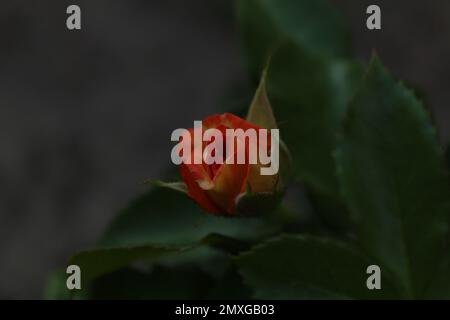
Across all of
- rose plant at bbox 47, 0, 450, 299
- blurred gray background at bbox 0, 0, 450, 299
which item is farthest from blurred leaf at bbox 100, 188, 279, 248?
blurred gray background at bbox 0, 0, 450, 299

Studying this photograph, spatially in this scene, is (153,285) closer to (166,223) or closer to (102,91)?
(166,223)

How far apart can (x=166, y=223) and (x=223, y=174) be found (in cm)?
15

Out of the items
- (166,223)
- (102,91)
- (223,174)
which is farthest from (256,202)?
(102,91)

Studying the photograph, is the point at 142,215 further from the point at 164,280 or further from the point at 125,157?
the point at 125,157

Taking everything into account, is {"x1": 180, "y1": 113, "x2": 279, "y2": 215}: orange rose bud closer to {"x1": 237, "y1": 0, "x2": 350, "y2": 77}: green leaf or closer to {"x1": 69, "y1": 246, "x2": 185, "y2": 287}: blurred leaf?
{"x1": 69, "y1": 246, "x2": 185, "y2": 287}: blurred leaf

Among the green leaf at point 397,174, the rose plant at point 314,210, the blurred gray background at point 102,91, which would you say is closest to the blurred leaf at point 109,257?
the rose plant at point 314,210

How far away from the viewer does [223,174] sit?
43 centimetres

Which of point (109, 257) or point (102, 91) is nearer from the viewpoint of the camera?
point (109, 257)

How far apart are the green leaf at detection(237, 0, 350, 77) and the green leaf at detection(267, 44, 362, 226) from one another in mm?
16

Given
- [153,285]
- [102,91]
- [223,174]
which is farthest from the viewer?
[102,91]

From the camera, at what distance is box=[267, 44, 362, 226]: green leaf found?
0.56 m

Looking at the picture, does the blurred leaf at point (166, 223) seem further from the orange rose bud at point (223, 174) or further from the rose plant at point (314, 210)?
the orange rose bud at point (223, 174)

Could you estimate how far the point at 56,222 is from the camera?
4.58 feet
